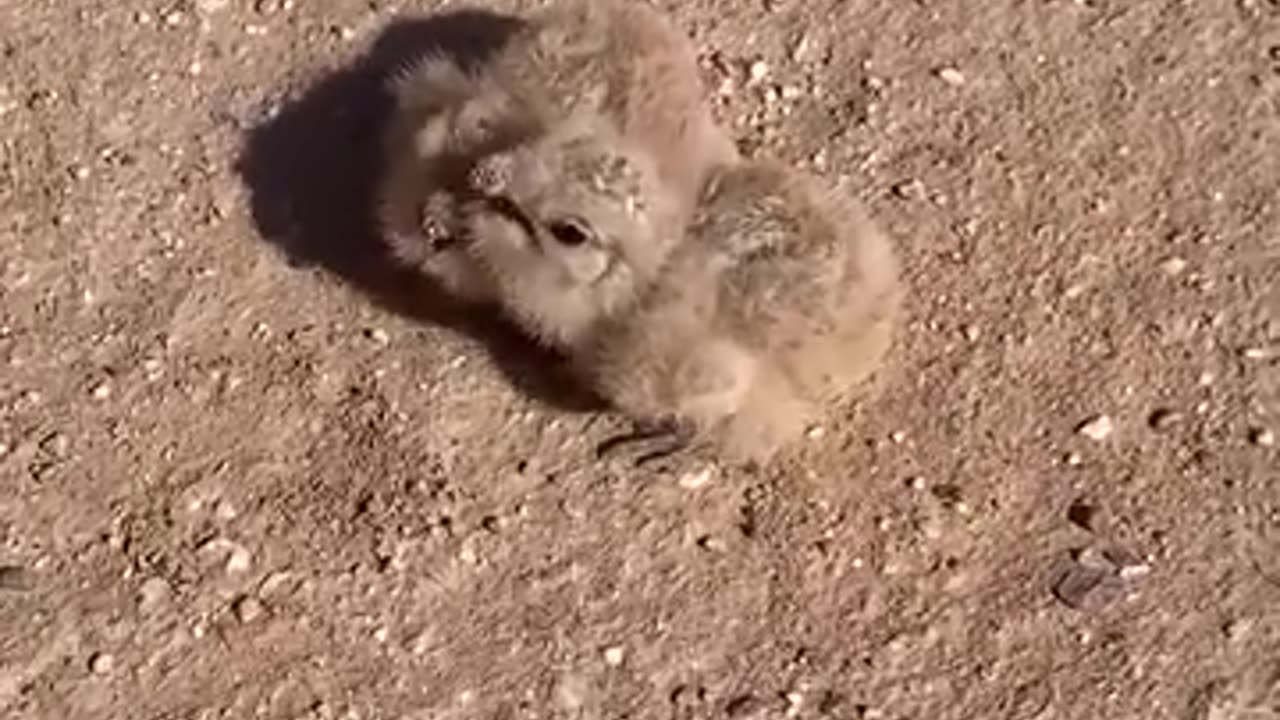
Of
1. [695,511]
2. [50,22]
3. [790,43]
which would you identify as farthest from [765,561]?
[50,22]

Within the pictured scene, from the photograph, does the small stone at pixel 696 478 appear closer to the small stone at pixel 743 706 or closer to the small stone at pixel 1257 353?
the small stone at pixel 743 706

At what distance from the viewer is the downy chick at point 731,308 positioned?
113 inches

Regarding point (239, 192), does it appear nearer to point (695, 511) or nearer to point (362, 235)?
point (362, 235)

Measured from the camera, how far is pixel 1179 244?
3.20 m

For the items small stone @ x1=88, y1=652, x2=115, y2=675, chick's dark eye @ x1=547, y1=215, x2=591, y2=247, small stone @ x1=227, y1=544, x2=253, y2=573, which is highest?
chick's dark eye @ x1=547, y1=215, x2=591, y2=247

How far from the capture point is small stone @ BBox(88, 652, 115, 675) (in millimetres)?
2875

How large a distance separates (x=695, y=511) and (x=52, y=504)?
2.23 ft

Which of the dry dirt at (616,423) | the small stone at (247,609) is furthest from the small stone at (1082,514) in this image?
the small stone at (247,609)

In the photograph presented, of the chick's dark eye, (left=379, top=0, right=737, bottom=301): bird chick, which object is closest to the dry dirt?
(left=379, top=0, right=737, bottom=301): bird chick

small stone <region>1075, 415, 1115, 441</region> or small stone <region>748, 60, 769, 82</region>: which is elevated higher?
small stone <region>748, 60, 769, 82</region>

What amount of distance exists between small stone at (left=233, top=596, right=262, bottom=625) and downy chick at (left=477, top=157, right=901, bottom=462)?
0.41 m

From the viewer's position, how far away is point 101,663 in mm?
2881

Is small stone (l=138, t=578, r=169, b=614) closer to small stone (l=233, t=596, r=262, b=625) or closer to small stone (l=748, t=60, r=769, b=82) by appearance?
small stone (l=233, t=596, r=262, b=625)

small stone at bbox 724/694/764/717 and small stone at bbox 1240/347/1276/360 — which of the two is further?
small stone at bbox 1240/347/1276/360
